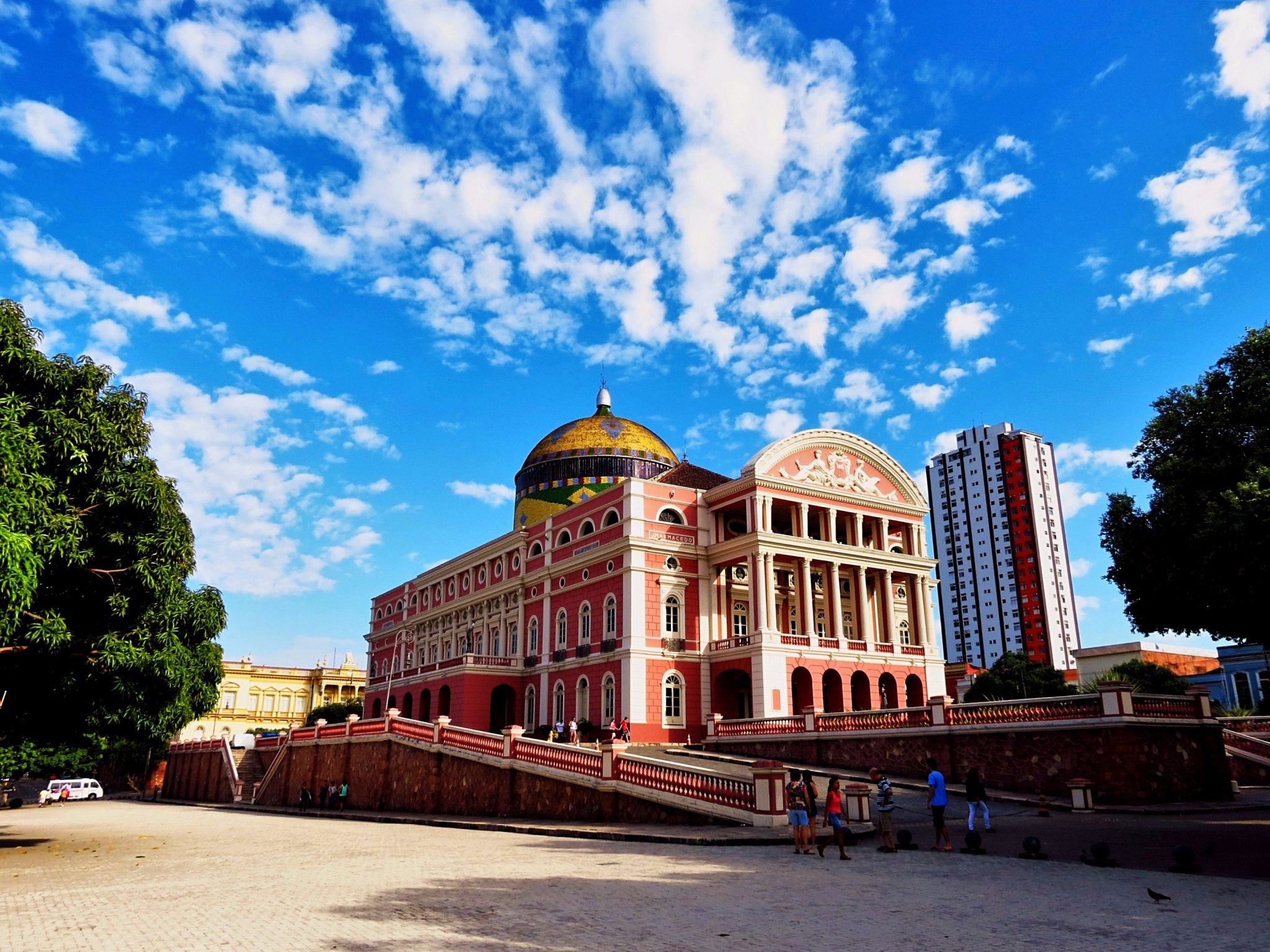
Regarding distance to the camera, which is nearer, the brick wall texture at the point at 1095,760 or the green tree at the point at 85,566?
the green tree at the point at 85,566

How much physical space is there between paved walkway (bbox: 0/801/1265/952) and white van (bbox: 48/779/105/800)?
45.8 metres

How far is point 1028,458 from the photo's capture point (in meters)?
106

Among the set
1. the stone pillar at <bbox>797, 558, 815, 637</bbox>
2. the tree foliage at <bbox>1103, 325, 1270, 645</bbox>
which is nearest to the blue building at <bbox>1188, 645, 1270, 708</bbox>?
the stone pillar at <bbox>797, 558, 815, 637</bbox>

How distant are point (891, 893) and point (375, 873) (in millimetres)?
7763

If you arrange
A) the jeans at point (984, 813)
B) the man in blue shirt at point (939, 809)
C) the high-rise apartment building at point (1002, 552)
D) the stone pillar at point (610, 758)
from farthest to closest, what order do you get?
the high-rise apartment building at point (1002, 552), the stone pillar at point (610, 758), the jeans at point (984, 813), the man in blue shirt at point (939, 809)

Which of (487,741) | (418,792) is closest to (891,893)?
(487,741)

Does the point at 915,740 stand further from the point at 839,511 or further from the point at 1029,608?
the point at 1029,608

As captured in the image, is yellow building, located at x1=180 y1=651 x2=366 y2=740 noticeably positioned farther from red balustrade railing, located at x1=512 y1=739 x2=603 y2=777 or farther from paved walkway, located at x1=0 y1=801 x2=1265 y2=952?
paved walkway, located at x1=0 y1=801 x2=1265 y2=952

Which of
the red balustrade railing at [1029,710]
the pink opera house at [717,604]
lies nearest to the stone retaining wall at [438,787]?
the pink opera house at [717,604]

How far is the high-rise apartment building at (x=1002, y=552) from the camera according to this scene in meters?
103

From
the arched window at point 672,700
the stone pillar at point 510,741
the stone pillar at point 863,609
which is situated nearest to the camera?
the stone pillar at point 510,741

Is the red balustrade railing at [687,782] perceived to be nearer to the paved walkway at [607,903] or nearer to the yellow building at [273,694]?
the paved walkway at [607,903]

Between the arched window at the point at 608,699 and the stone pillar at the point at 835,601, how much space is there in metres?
9.63

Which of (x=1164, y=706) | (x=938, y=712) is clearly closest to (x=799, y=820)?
(x=938, y=712)
